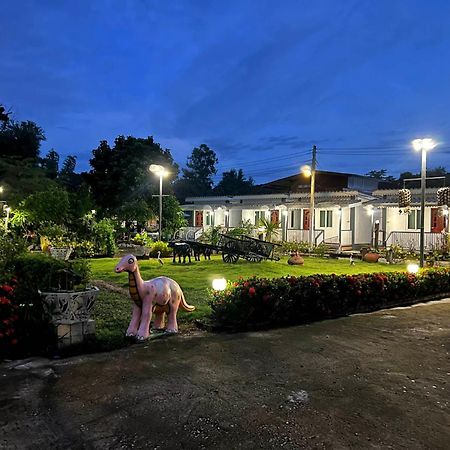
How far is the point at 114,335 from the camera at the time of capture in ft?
20.0

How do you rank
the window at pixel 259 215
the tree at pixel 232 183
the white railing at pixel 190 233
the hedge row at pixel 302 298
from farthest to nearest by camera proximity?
1. the tree at pixel 232 183
2. the window at pixel 259 215
3. the white railing at pixel 190 233
4. the hedge row at pixel 302 298

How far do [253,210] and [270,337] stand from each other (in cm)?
2406

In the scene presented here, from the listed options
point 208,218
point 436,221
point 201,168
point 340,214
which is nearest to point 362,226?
point 340,214

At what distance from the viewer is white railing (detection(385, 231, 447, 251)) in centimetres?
2022

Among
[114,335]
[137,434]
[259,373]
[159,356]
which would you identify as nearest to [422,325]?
[259,373]

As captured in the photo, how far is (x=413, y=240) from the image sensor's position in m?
21.3

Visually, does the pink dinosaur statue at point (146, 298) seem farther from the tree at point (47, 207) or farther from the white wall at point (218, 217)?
the white wall at point (218, 217)

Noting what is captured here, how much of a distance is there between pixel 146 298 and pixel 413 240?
61.7 ft

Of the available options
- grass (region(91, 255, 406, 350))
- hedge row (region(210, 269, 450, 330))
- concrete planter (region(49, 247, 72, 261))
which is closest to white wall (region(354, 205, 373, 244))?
grass (region(91, 255, 406, 350))

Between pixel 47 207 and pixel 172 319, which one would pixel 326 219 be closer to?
pixel 47 207

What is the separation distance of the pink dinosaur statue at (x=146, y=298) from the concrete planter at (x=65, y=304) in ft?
2.23

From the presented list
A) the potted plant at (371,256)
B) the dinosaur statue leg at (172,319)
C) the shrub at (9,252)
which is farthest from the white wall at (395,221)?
the shrub at (9,252)

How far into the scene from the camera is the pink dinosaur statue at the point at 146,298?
605 cm

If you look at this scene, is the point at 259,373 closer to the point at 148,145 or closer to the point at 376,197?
the point at 376,197
